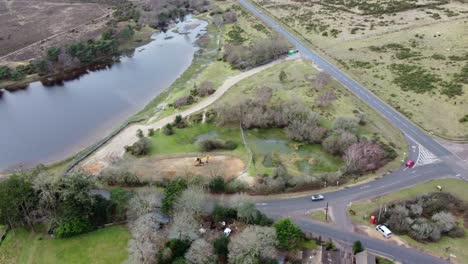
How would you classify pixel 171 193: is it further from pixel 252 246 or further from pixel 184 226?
pixel 252 246

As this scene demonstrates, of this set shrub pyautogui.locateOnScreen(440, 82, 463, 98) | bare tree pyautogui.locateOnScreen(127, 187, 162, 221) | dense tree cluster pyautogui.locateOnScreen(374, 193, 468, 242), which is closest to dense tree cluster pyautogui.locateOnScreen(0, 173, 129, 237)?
bare tree pyautogui.locateOnScreen(127, 187, 162, 221)

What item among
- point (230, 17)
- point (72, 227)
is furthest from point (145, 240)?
point (230, 17)

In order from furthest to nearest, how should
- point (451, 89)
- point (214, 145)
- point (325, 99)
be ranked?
point (451, 89) → point (325, 99) → point (214, 145)

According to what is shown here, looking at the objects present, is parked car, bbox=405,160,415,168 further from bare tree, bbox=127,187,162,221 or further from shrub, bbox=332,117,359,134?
bare tree, bbox=127,187,162,221

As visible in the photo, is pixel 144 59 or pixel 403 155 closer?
pixel 403 155

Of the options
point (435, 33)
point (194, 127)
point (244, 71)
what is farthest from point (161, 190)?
point (435, 33)

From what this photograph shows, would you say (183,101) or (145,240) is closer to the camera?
(145,240)

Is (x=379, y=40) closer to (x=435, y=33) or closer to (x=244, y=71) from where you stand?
(x=435, y=33)
